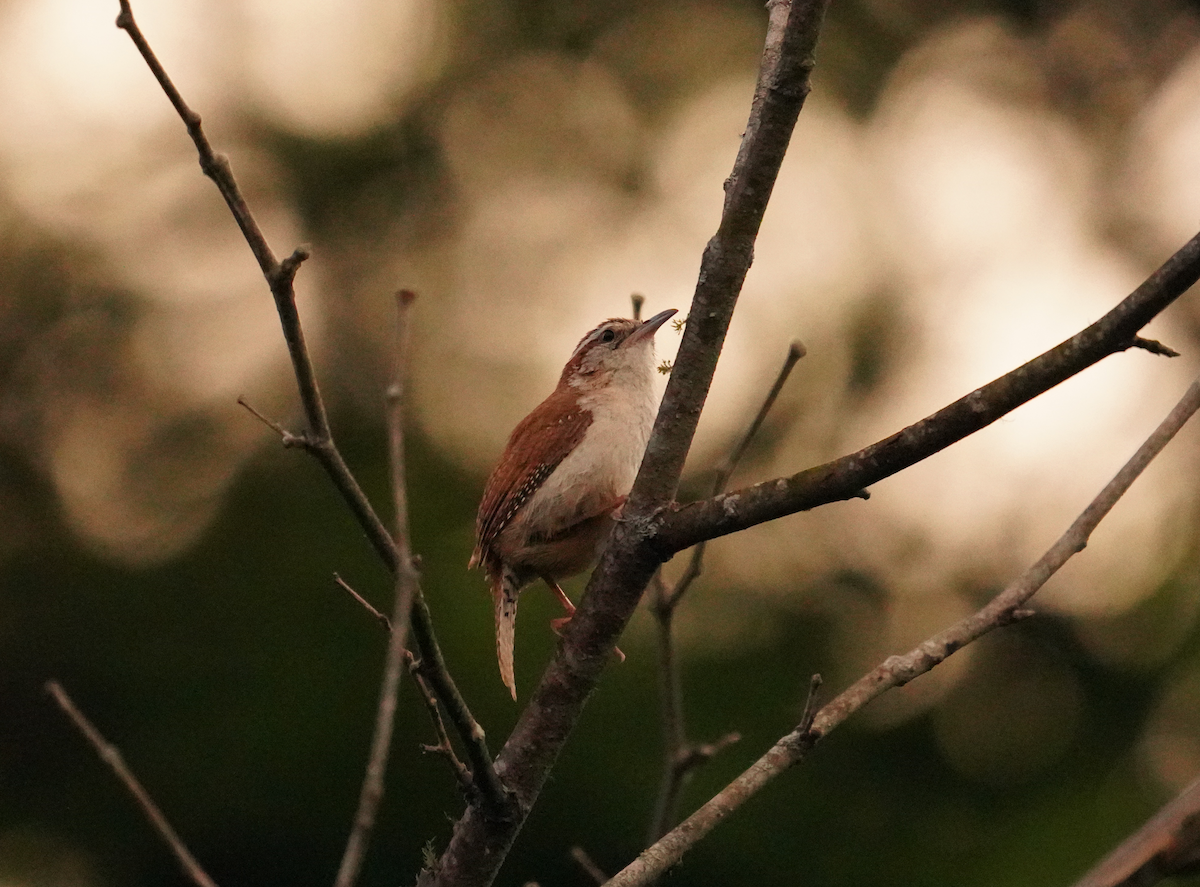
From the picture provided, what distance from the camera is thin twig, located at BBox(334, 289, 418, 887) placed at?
1983 mm

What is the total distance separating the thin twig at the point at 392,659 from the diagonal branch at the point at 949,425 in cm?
86

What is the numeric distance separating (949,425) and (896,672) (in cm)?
67

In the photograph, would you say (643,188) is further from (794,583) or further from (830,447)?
(794,583)

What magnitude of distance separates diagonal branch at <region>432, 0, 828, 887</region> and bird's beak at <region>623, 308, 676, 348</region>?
273 cm

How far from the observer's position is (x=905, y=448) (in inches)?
107

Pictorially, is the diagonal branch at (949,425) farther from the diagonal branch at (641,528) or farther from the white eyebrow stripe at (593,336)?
the white eyebrow stripe at (593,336)

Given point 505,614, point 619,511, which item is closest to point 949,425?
point 619,511

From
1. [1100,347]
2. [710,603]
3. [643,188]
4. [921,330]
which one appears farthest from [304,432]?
[643,188]

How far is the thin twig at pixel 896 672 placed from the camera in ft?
9.45

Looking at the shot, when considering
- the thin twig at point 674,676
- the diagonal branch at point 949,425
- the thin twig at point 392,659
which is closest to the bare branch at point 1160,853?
the thin twig at point 392,659

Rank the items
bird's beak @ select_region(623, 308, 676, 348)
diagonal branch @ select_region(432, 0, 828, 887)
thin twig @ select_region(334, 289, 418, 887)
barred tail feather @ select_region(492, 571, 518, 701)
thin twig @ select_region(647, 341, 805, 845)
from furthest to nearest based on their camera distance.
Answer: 1. bird's beak @ select_region(623, 308, 676, 348)
2. barred tail feather @ select_region(492, 571, 518, 701)
3. thin twig @ select_region(647, 341, 805, 845)
4. diagonal branch @ select_region(432, 0, 828, 887)
5. thin twig @ select_region(334, 289, 418, 887)

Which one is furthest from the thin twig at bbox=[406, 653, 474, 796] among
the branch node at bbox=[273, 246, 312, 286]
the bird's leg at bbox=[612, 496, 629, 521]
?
the branch node at bbox=[273, 246, 312, 286]

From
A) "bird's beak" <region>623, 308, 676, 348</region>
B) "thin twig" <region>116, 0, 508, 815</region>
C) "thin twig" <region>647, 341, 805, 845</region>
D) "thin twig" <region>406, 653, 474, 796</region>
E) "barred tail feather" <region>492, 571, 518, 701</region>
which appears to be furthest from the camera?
"bird's beak" <region>623, 308, 676, 348</region>

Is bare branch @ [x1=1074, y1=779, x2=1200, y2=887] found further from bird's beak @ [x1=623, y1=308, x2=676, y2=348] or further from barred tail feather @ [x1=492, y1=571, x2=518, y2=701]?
bird's beak @ [x1=623, y1=308, x2=676, y2=348]
